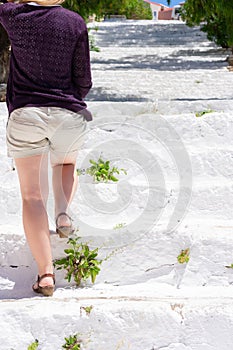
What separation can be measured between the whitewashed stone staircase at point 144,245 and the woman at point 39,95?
237 mm

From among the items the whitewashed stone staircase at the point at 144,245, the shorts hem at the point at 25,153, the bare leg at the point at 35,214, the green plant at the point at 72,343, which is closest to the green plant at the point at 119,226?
the whitewashed stone staircase at the point at 144,245

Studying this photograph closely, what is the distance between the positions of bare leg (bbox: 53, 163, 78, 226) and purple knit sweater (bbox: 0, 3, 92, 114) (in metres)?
0.35

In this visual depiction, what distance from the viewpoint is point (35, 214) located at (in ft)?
9.66

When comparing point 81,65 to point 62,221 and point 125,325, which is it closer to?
point 62,221

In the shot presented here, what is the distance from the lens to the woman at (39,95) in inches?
115

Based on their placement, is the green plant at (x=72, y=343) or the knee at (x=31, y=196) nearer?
the green plant at (x=72, y=343)

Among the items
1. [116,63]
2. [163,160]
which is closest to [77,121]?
[163,160]

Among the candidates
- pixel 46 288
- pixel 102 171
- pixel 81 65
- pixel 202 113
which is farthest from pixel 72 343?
pixel 202 113

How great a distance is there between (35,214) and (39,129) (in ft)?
1.25

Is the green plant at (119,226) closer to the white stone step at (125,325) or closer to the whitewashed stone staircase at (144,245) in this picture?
the whitewashed stone staircase at (144,245)

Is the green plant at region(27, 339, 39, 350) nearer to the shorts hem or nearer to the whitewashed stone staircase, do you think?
the whitewashed stone staircase

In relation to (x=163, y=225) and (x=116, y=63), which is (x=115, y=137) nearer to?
(x=163, y=225)

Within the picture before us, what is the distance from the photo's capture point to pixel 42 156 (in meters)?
3.02

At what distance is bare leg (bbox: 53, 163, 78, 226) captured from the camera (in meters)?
3.24
